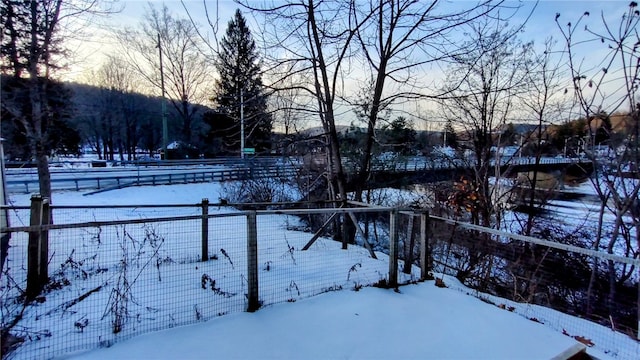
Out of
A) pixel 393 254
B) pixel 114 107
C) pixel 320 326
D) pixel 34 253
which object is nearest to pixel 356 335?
pixel 320 326

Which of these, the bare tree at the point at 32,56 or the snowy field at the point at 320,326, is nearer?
the snowy field at the point at 320,326

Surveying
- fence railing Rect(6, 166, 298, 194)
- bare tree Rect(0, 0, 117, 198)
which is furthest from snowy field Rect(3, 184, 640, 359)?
fence railing Rect(6, 166, 298, 194)

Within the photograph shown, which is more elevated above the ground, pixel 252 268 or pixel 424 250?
pixel 252 268

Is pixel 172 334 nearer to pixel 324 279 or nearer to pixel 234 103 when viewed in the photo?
pixel 324 279

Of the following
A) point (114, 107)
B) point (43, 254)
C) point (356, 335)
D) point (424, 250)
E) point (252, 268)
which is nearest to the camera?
point (356, 335)

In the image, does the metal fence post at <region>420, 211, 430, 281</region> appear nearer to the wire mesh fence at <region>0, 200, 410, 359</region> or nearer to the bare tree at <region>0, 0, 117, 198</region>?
the wire mesh fence at <region>0, 200, 410, 359</region>

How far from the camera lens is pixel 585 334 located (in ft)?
11.9

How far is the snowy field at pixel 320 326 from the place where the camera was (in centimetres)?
265

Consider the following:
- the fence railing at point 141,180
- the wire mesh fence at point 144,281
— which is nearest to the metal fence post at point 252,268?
the wire mesh fence at point 144,281

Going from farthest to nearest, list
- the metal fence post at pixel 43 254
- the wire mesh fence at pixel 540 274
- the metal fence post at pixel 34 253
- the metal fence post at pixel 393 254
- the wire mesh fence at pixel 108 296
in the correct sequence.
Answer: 1. the wire mesh fence at pixel 540 274
2. the metal fence post at pixel 393 254
3. the metal fence post at pixel 43 254
4. the metal fence post at pixel 34 253
5. the wire mesh fence at pixel 108 296

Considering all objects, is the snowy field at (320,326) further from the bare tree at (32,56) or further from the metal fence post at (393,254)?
the bare tree at (32,56)

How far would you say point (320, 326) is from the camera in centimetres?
301

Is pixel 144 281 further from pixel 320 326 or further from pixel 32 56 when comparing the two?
pixel 32 56

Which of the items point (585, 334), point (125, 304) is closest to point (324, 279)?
point (125, 304)
